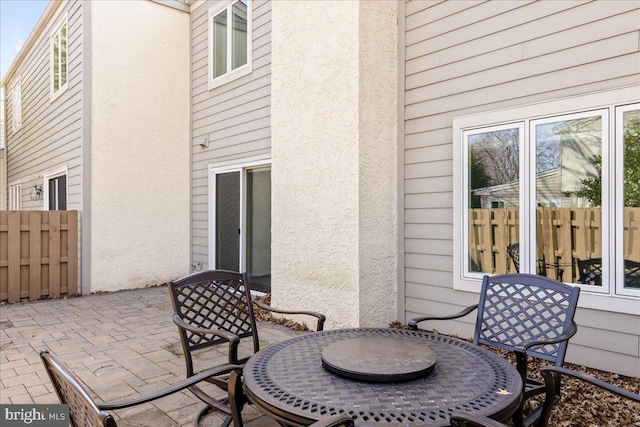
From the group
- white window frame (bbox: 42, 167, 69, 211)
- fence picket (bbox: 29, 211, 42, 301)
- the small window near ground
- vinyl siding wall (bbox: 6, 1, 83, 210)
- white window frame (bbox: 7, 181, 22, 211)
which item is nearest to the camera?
fence picket (bbox: 29, 211, 42, 301)

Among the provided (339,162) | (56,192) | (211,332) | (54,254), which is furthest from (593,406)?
(56,192)

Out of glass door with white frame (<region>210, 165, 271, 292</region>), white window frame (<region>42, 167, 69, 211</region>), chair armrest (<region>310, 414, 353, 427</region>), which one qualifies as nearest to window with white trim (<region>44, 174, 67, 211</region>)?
white window frame (<region>42, 167, 69, 211</region>)

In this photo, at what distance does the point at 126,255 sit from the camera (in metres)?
7.45

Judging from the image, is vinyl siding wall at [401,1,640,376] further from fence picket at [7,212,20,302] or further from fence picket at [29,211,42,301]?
fence picket at [7,212,20,302]

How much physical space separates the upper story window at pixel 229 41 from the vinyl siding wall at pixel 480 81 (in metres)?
3.23

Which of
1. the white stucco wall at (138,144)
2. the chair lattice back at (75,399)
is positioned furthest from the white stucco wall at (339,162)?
the white stucco wall at (138,144)

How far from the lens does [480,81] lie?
12.7 ft

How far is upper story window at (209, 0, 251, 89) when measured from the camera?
22.3ft

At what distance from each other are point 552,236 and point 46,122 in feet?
33.8

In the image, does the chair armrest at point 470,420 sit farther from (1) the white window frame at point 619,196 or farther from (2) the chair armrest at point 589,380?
(1) the white window frame at point 619,196

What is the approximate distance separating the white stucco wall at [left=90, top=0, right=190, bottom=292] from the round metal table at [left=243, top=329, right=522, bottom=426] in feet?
20.7

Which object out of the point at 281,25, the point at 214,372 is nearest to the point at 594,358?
the point at 214,372

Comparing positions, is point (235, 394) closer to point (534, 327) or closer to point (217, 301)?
point (217, 301)

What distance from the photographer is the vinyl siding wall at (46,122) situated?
7407mm
